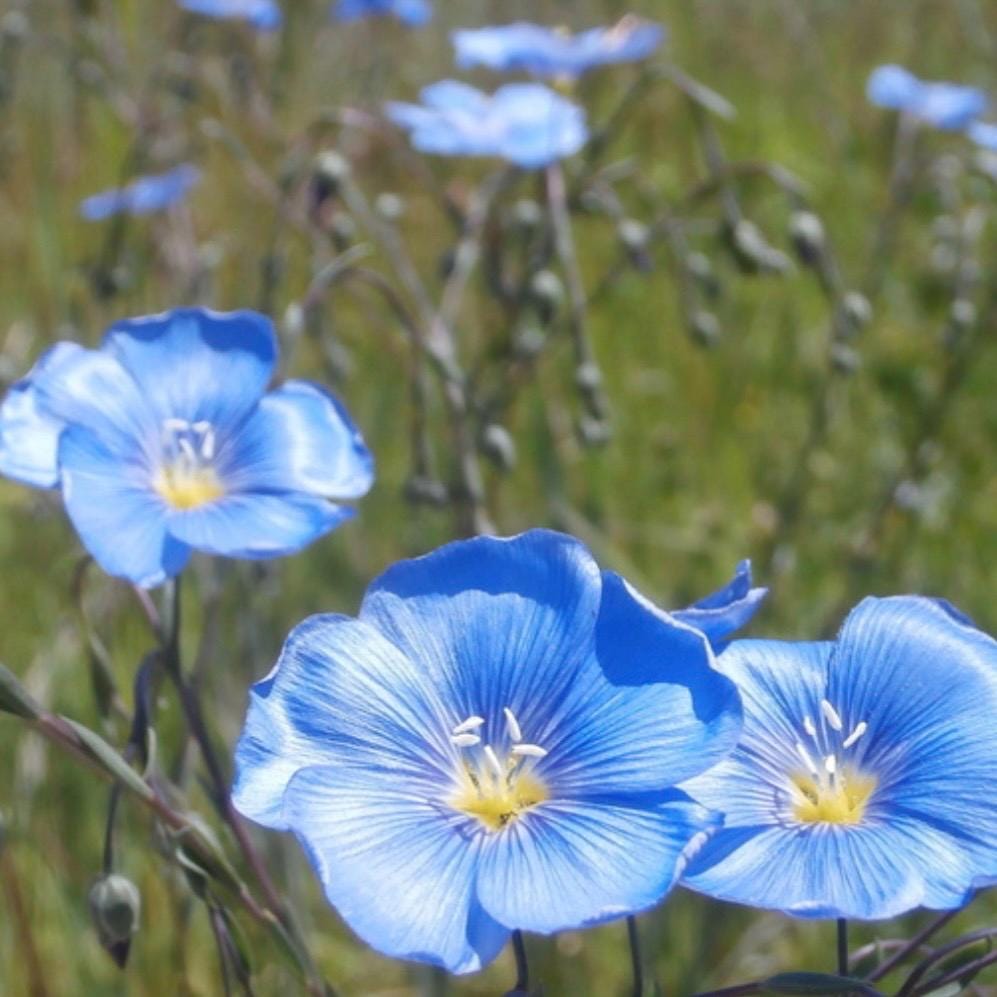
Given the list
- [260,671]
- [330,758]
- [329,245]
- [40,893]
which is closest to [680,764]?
[330,758]

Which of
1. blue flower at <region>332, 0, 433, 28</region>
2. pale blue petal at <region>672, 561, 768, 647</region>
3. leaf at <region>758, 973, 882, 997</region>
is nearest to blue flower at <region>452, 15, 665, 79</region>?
blue flower at <region>332, 0, 433, 28</region>

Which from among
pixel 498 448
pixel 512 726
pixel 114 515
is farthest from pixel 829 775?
pixel 498 448

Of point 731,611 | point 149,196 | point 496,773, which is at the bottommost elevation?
point 149,196

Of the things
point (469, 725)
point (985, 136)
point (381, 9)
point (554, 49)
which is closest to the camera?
point (469, 725)

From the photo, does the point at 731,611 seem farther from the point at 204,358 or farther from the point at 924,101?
the point at 924,101

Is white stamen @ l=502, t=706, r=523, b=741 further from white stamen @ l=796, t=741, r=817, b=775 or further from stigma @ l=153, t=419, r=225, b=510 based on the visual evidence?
stigma @ l=153, t=419, r=225, b=510

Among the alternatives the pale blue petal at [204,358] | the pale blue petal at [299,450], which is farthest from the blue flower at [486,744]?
the pale blue petal at [204,358]

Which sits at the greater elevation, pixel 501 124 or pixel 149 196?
pixel 501 124
